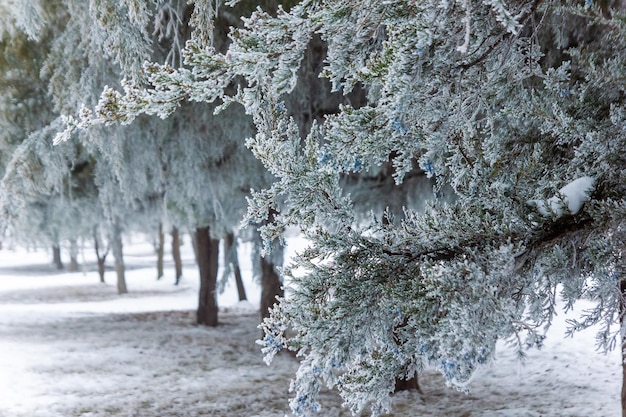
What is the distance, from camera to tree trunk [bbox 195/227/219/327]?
1431cm

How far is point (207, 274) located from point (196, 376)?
5415 mm

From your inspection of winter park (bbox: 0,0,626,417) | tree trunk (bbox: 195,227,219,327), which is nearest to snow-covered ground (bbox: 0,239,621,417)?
tree trunk (bbox: 195,227,219,327)

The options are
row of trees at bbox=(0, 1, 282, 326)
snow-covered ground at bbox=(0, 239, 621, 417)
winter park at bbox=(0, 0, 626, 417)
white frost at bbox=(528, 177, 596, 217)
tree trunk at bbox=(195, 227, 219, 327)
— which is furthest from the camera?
tree trunk at bbox=(195, 227, 219, 327)

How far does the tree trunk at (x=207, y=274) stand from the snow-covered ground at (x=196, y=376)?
17.9 inches

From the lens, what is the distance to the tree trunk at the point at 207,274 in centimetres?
1431

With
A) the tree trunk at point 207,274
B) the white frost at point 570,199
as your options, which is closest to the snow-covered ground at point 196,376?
the tree trunk at point 207,274

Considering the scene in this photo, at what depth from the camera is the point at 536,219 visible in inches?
102

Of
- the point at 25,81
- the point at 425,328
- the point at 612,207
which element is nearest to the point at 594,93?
the point at 612,207

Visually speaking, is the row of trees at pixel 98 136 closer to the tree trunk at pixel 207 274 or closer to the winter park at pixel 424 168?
the winter park at pixel 424 168

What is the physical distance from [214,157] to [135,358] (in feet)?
15.2

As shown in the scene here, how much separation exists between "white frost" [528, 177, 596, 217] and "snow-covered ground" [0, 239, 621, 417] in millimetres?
1701

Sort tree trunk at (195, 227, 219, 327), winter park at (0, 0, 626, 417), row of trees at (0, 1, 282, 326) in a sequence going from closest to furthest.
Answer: winter park at (0, 0, 626, 417), row of trees at (0, 1, 282, 326), tree trunk at (195, 227, 219, 327)

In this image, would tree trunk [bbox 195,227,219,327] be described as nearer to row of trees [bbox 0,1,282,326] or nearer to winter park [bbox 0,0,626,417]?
row of trees [bbox 0,1,282,326]

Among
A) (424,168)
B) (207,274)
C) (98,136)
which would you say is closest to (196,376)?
(98,136)
